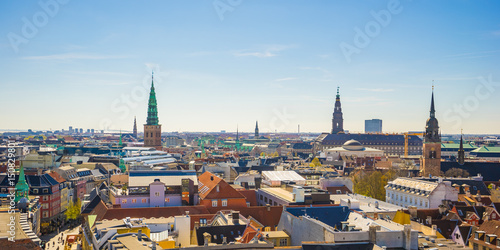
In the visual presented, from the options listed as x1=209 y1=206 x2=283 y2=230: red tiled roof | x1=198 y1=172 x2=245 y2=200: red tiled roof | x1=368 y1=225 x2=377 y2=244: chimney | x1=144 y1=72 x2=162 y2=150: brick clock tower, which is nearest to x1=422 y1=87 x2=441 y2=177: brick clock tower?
x1=198 y1=172 x2=245 y2=200: red tiled roof

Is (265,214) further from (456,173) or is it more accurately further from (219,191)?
(456,173)

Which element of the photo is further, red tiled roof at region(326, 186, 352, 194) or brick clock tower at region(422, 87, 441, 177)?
brick clock tower at region(422, 87, 441, 177)

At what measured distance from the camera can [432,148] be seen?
11275cm

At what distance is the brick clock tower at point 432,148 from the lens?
365 feet

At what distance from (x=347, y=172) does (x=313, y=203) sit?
63.1m

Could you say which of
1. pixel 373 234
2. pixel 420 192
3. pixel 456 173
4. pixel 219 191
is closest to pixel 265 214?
pixel 219 191

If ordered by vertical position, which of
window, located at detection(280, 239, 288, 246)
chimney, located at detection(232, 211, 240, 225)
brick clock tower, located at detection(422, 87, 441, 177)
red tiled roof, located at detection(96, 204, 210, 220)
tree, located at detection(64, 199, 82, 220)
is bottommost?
tree, located at detection(64, 199, 82, 220)

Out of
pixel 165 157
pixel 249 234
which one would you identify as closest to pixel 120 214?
pixel 249 234

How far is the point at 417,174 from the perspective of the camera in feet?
373

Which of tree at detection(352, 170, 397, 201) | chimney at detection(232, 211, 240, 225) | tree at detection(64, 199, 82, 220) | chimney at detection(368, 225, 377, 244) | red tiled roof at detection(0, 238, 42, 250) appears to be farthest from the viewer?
tree at detection(352, 170, 397, 201)

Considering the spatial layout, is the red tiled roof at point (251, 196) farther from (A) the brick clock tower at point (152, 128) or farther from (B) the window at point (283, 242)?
(A) the brick clock tower at point (152, 128)

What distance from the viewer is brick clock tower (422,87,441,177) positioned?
111375mm

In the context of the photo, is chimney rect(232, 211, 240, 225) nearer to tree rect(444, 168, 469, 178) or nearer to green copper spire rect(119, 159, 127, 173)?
tree rect(444, 168, 469, 178)

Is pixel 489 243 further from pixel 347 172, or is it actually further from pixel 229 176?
pixel 347 172
